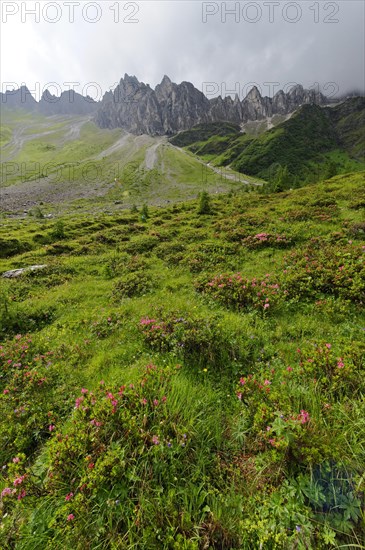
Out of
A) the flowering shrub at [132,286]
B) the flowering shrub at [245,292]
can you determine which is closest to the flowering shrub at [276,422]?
the flowering shrub at [245,292]

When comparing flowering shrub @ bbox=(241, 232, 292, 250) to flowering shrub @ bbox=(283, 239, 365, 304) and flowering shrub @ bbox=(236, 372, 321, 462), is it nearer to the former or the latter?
flowering shrub @ bbox=(283, 239, 365, 304)

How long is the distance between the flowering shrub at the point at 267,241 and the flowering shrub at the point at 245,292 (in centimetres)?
549

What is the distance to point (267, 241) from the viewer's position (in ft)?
50.5

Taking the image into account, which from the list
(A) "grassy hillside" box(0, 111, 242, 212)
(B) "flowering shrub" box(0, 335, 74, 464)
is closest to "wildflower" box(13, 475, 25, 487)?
(B) "flowering shrub" box(0, 335, 74, 464)

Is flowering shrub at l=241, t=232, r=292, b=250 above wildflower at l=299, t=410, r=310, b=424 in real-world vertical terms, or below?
above

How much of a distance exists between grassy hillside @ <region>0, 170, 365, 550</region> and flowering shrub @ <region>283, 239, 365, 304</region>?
0.07 metres

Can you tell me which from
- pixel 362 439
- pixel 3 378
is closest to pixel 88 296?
pixel 3 378

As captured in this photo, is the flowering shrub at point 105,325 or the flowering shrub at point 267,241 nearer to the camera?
the flowering shrub at point 105,325

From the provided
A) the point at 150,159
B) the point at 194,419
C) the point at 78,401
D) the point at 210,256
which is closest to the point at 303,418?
the point at 194,419

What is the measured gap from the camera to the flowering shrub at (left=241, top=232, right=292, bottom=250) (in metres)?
14.9

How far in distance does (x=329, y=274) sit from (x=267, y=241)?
6495 millimetres

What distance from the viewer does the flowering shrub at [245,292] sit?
28.2ft

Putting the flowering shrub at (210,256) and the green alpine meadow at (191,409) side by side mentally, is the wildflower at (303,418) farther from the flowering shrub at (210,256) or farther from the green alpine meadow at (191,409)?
the flowering shrub at (210,256)

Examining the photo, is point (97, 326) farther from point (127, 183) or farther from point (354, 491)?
point (127, 183)
